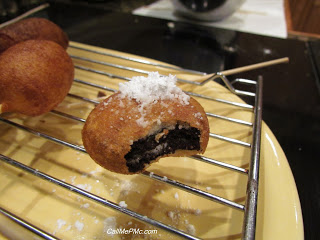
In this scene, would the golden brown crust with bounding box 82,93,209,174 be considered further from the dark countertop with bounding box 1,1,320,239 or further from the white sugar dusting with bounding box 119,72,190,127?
the dark countertop with bounding box 1,1,320,239

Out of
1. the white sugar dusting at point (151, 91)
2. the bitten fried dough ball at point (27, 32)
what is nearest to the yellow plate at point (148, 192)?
the white sugar dusting at point (151, 91)

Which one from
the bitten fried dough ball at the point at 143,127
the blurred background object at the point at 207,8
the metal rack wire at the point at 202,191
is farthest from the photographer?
the blurred background object at the point at 207,8

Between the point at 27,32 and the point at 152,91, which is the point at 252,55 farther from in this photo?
the point at 27,32

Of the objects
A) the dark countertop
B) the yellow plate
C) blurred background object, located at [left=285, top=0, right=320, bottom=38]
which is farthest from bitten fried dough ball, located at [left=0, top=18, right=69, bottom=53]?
blurred background object, located at [left=285, top=0, right=320, bottom=38]

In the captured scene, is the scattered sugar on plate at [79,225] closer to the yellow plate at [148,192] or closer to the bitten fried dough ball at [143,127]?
the yellow plate at [148,192]

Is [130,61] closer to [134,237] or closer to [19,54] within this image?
[19,54]

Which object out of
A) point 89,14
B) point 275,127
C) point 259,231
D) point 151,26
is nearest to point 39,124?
point 259,231
